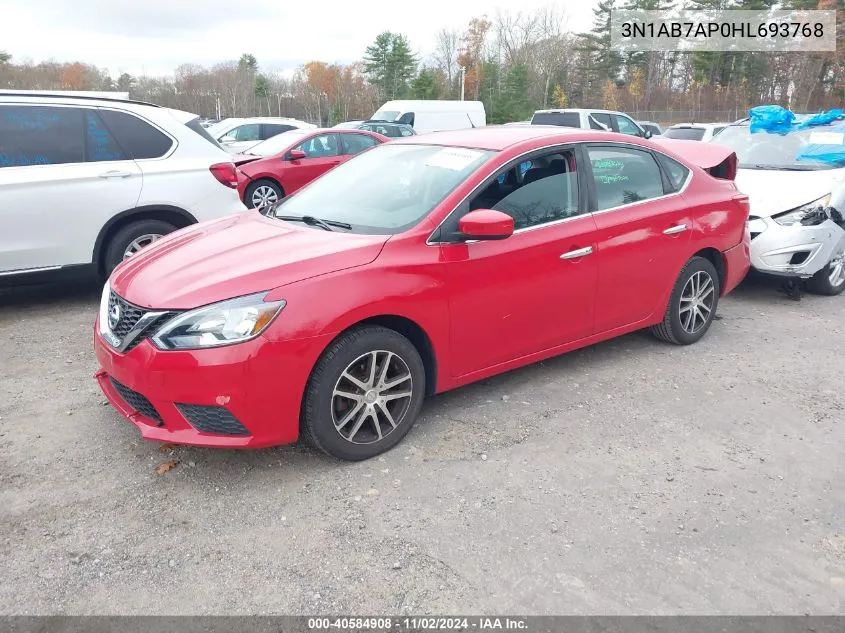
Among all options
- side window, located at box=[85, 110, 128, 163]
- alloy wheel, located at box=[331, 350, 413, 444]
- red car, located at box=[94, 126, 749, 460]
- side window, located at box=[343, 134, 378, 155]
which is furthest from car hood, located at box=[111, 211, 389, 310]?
side window, located at box=[343, 134, 378, 155]

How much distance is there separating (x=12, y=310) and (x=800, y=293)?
7540 mm

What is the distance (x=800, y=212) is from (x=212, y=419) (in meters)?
5.92

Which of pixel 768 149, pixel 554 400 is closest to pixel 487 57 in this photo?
pixel 768 149

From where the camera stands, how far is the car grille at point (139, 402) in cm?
319

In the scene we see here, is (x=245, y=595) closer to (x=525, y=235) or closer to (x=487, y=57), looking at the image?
(x=525, y=235)

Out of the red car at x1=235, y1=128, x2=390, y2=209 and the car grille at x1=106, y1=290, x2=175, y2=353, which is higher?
the red car at x1=235, y1=128, x2=390, y2=209

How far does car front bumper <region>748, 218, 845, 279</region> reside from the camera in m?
6.27

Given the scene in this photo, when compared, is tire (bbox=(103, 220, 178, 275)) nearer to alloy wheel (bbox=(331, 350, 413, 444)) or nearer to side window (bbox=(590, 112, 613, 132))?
alloy wheel (bbox=(331, 350, 413, 444))

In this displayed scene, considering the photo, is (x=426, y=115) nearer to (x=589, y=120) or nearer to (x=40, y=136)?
(x=589, y=120)

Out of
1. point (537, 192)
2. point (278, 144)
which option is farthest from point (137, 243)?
point (278, 144)

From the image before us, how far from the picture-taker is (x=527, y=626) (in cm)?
240

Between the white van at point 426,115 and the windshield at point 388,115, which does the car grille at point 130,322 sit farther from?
the windshield at point 388,115

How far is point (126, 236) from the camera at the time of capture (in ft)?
19.3

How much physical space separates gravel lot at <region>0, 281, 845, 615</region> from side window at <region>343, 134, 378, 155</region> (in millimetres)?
8368
